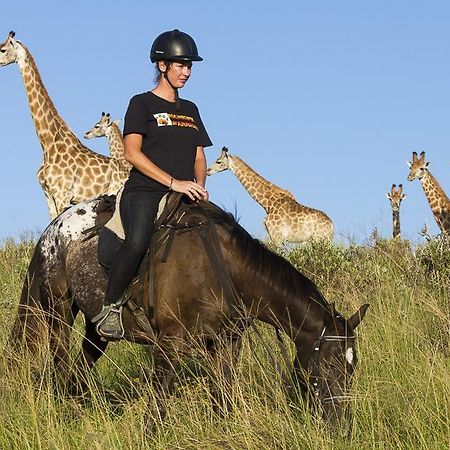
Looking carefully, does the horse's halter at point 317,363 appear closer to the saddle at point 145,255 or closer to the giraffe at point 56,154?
the saddle at point 145,255

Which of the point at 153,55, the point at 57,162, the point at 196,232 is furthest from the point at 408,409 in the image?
the point at 57,162

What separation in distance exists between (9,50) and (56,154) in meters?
2.01

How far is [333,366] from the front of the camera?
19.0 feet

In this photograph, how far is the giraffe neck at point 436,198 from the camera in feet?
68.2

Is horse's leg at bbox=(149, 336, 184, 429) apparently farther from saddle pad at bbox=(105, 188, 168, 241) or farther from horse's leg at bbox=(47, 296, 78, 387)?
horse's leg at bbox=(47, 296, 78, 387)

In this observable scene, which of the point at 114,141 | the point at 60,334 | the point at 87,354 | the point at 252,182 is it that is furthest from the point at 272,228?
the point at 60,334

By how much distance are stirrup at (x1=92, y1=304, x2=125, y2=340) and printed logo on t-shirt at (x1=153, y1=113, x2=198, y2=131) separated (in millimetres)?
1287

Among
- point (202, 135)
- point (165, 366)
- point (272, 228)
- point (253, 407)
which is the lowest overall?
point (253, 407)

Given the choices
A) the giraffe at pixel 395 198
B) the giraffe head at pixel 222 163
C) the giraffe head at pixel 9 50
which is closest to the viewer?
the giraffe head at pixel 9 50

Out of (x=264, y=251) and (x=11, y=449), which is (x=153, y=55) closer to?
(x=264, y=251)

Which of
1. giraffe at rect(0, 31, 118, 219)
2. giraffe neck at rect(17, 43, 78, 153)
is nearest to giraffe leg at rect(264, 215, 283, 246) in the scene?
giraffe at rect(0, 31, 118, 219)

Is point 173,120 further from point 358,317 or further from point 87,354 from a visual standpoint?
point 87,354

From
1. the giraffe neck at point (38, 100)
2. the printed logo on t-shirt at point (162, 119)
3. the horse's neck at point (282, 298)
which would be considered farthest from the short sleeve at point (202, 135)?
the giraffe neck at point (38, 100)

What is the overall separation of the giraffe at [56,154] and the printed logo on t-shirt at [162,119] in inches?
354
